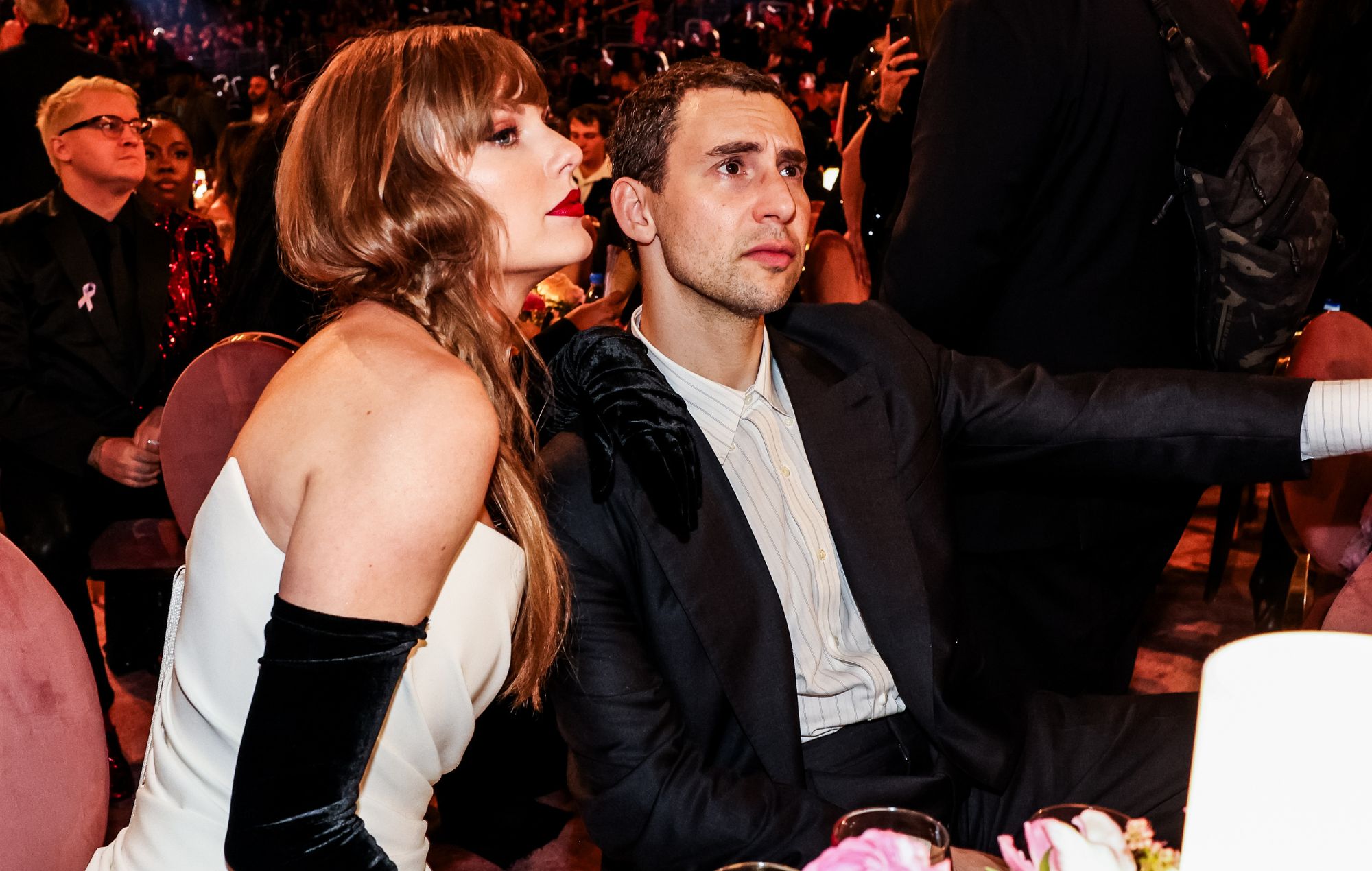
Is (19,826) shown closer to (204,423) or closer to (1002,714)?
(204,423)

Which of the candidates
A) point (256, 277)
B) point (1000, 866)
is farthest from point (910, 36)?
point (1000, 866)

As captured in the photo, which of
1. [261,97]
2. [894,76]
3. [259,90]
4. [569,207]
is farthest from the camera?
[261,97]

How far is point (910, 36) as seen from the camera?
322 cm

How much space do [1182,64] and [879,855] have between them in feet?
6.33

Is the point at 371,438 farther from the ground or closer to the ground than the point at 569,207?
closer to the ground

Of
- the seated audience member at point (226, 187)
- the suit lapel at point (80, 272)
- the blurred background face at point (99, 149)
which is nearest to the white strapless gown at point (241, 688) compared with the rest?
the suit lapel at point (80, 272)

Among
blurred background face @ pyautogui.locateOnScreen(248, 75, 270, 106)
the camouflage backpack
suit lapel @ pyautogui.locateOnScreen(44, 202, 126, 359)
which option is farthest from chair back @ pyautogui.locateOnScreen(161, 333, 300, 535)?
blurred background face @ pyautogui.locateOnScreen(248, 75, 270, 106)

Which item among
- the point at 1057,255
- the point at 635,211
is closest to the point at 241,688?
the point at 635,211

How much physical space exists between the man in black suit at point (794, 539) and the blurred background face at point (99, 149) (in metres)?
2.25

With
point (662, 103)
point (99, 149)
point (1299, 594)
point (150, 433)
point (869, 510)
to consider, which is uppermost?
point (662, 103)

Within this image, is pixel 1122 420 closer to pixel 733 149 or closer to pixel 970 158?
pixel 970 158

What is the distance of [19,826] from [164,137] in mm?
4251

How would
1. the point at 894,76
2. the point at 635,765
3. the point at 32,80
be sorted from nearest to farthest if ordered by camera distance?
1. the point at 635,765
2. the point at 894,76
3. the point at 32,80

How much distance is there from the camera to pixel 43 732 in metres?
1.44
